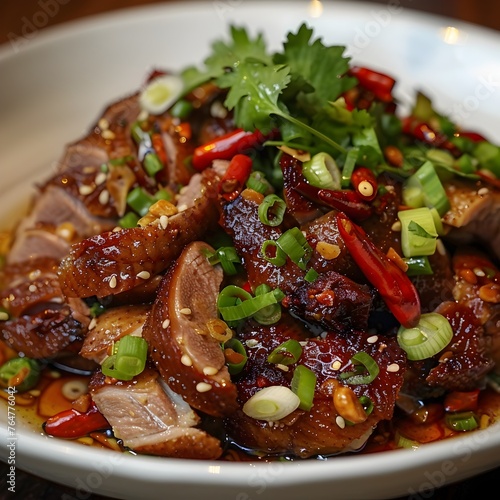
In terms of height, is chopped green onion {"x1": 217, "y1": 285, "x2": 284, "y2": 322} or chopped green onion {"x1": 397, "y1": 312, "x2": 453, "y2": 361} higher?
chopped green onion {"x1": 217, "y1": 285, "x2": 284, "y2": 322}

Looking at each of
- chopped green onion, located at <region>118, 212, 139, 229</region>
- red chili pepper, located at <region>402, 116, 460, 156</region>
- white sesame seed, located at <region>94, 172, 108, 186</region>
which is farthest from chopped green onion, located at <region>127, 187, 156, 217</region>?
red chili pepper, located at <region>402, 116, 460, 156</region>

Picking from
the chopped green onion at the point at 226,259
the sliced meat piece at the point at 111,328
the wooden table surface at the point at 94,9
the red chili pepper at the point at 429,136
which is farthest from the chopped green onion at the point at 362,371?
the wooden table surface at the point at 94,9

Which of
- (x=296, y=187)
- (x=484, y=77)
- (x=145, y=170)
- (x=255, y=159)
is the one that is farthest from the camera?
(x=484, y=77)

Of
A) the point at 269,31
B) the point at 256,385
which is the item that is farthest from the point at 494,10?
the point at 256,385

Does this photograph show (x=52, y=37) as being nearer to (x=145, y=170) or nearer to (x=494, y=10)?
(x=145, y=170)

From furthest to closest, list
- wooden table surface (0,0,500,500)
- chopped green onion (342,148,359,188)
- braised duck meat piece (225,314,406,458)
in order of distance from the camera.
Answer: wooden table surface (0,0,500,500), chopped green onion (342,148,359,188), braised duck meat piece (225,314,406,458)

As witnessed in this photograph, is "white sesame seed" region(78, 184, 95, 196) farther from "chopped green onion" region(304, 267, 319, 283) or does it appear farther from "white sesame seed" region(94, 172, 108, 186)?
"chopped green onion" region(304, 267, 319, 283)

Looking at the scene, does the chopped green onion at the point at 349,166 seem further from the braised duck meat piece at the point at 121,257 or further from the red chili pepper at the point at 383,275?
the braised duck meat piece at the point at 121,257
